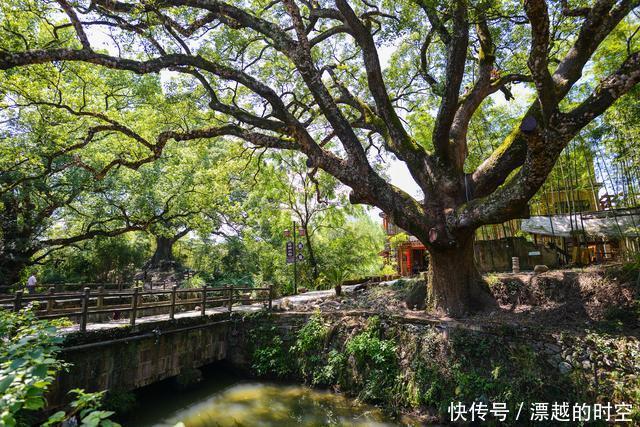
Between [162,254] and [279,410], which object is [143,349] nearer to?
[279,410]

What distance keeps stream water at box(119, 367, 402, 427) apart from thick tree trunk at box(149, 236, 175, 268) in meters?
14.7

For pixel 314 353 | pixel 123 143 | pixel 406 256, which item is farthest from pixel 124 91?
pixel 406 256

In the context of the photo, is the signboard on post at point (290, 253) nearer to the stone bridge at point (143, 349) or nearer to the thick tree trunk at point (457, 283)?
the stone bridge at point (143, 349)

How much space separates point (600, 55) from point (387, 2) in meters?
6.73

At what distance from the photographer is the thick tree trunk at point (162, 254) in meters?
22.3

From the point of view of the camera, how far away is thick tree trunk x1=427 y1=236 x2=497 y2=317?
8.21 meters

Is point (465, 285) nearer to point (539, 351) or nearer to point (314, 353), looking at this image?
point (539, 351)

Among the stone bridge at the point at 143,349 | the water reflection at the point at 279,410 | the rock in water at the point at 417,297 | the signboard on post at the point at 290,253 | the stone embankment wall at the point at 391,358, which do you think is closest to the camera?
the stone embankment wall at the point at 391,358

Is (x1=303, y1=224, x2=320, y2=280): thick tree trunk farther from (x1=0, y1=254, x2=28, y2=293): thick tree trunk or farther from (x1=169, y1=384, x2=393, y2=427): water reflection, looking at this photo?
(x1=0, y1=254, x2=28, y2=293): thick tree trunk

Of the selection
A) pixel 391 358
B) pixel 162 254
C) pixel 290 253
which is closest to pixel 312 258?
pixel 290 253

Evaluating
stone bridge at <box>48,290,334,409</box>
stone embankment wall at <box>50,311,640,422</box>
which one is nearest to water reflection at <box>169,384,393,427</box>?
stone embankment wall at <box>50,311,640,422</box>

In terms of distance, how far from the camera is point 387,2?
374 inches

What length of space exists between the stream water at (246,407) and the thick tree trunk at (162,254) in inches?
577

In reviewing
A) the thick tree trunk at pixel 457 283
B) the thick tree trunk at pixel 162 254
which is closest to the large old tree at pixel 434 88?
the thick tree trunk at pixel 457 283
